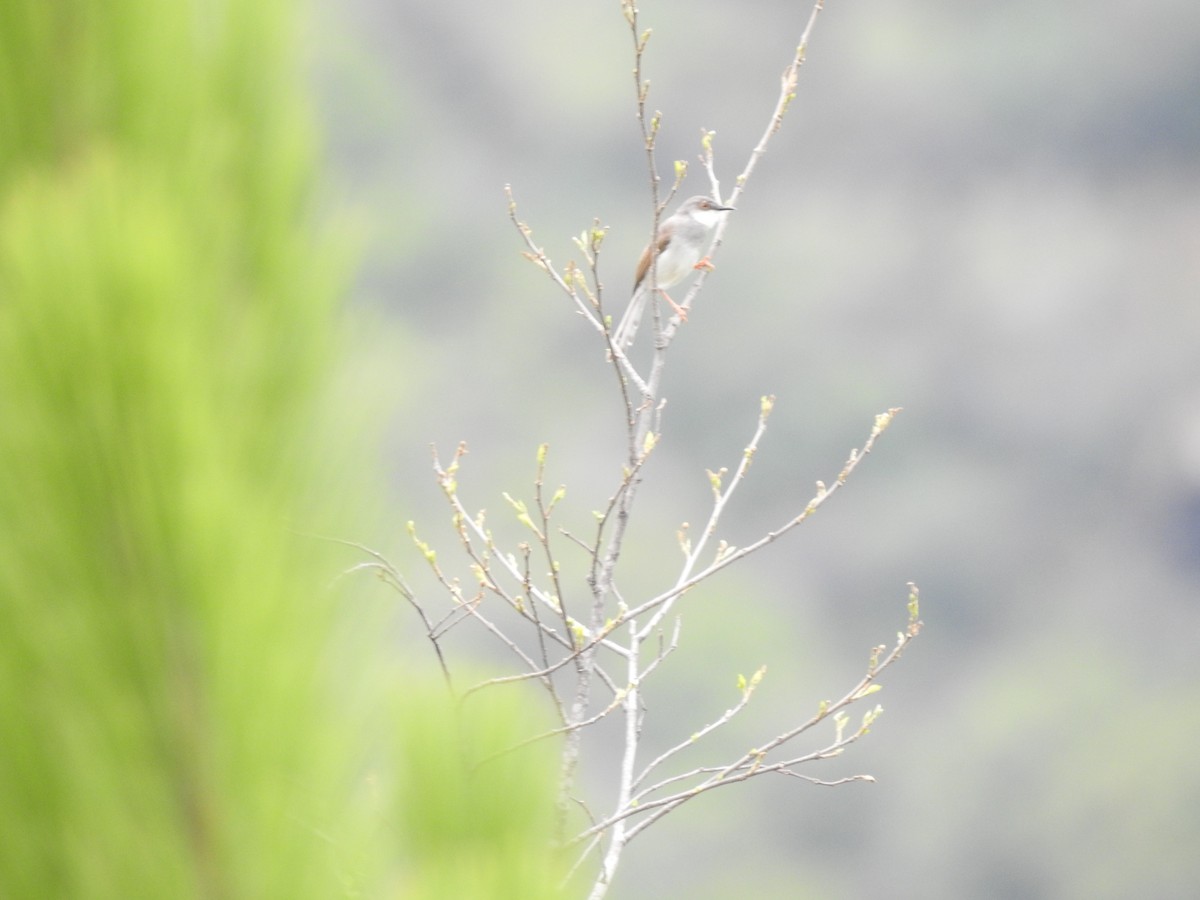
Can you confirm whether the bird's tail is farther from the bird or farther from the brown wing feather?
the bird

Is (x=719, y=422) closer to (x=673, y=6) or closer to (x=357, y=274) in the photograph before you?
(x=673, y=6)

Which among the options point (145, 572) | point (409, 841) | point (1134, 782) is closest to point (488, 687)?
point (409, 841)

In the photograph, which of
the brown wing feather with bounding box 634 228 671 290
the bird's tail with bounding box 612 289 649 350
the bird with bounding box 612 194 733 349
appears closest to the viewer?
the bird's tail with bounding box 612 289 649 350

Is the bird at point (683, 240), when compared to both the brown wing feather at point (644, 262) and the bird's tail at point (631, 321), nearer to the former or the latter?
the brown wing feather at point (644, 262)

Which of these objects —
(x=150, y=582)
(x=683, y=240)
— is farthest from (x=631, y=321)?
(x=150, y=582)

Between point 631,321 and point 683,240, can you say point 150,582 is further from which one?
point 683,240

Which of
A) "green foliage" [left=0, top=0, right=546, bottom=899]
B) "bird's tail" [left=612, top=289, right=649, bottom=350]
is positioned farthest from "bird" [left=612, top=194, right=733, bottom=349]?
"green foliage" [left=0, top=0, right=546, bottom=899]

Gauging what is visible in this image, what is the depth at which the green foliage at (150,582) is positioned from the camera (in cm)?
26

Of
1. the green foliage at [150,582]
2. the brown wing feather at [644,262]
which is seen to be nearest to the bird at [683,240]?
the brown wing feather at [644,262]

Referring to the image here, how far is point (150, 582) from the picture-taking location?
0.27 m

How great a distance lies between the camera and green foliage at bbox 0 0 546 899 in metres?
0.26

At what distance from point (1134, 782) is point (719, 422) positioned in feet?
23.5

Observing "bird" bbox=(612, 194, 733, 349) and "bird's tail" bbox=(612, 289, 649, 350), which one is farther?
"bird" bbox=(612, 194, 733, 349)

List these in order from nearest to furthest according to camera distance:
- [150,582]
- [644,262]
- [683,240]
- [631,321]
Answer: [150,582], [631,321], [644,262], [683,240]
